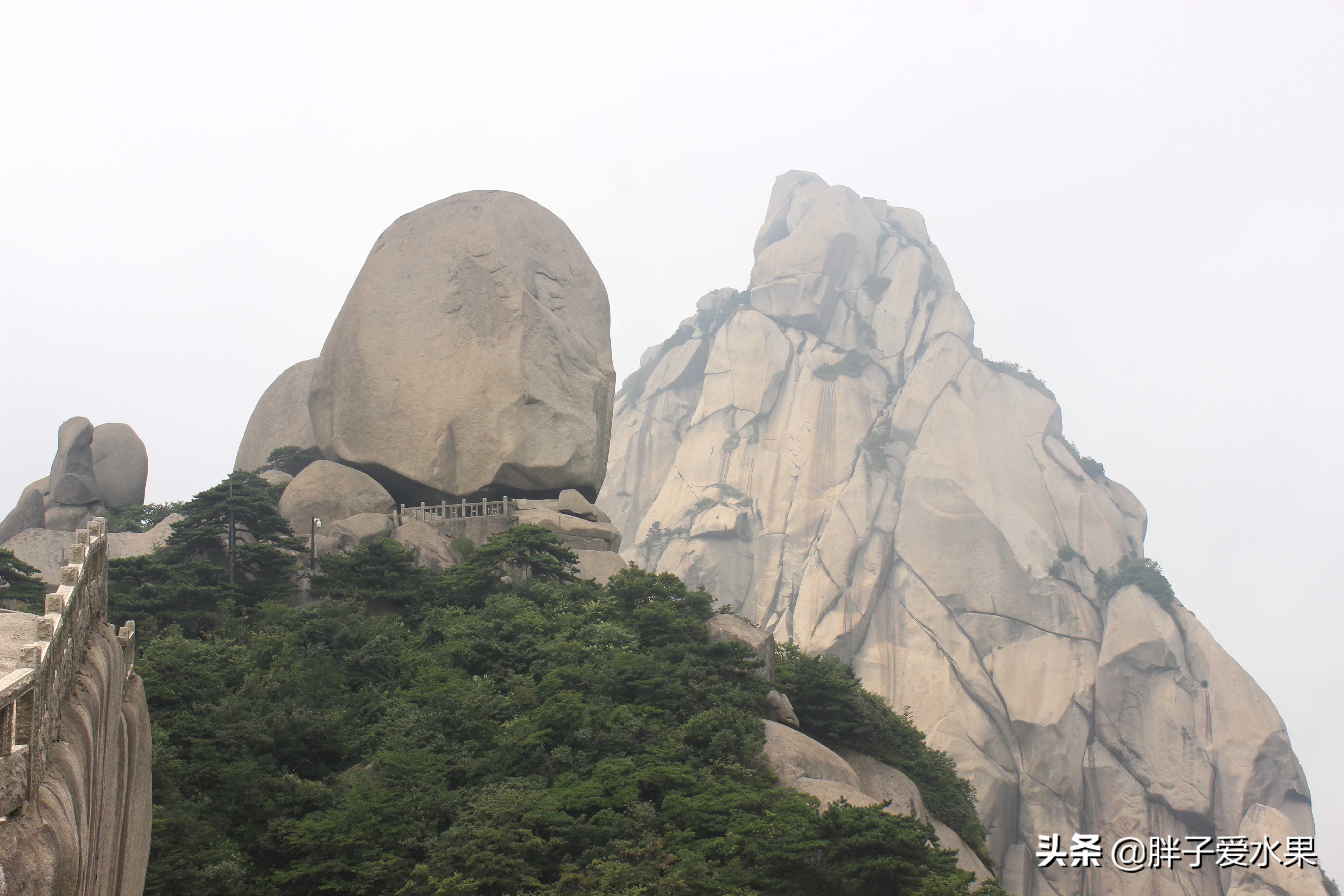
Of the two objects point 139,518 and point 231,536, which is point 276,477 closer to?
point 139,518

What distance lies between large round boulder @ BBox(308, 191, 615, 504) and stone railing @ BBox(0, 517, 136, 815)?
18.6 meters

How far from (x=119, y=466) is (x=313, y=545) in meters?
9.44

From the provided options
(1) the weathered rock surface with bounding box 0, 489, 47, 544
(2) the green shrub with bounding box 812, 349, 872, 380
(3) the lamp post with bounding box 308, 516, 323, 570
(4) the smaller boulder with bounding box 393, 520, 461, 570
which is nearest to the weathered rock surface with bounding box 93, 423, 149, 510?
(1) the weathered rock surface with bounding box 0, 489, 47, 544

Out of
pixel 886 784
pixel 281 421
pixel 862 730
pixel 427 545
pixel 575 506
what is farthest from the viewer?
pixel 281 421

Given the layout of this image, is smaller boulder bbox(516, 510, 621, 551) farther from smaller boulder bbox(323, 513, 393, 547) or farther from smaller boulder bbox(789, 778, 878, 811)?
smaller boulder bbox(789, 778, 878, 811)

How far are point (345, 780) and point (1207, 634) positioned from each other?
37.3 meters

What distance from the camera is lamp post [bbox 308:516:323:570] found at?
21.7 meters

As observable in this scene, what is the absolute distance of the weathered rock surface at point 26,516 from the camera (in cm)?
2598

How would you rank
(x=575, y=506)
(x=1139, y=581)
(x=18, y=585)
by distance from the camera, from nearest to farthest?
(x=18, y=585), (x=575, y=506), (x=1139, y=581)

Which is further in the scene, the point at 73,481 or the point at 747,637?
the point at 73,481

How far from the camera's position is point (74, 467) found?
87.3 ft

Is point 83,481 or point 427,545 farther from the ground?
point 83,481

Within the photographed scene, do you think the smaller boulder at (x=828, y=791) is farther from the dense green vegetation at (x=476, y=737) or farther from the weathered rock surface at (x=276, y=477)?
the weathered rock surface at (x=276, y=477)

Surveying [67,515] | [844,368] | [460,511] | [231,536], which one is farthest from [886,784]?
[844,368]
